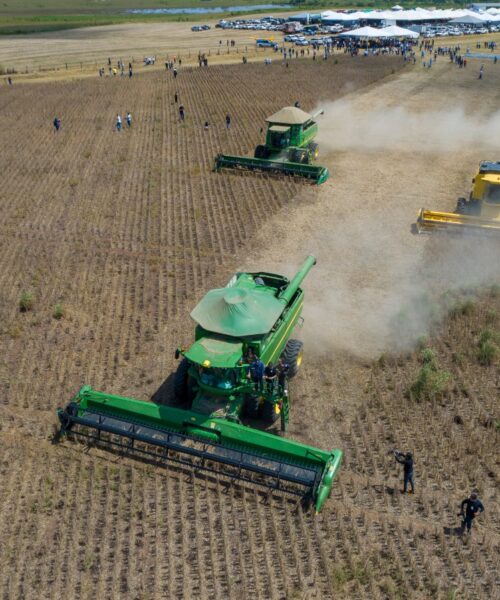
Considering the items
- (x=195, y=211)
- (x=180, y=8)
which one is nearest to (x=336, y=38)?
(x=195, y=211)

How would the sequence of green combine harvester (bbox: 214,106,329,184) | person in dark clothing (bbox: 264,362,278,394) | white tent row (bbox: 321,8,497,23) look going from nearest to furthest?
person in dark clothing (bbox: 264,362,278,394) → green combine harvester (bbox: 214,106,329,184) → white tent row (bbox: 321,8,497,23)

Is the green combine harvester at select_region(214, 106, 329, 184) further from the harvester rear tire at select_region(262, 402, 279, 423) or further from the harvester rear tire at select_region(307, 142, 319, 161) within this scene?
the harvester rear tire at select_region(262, 402, 279, 423)

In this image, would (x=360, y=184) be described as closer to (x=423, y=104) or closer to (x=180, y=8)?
(x=423, y=104)

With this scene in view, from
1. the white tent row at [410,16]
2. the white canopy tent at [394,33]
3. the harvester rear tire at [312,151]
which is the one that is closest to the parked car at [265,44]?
the white canopy tent at [394,33]

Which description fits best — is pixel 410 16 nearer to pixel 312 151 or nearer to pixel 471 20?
pixel 471 20

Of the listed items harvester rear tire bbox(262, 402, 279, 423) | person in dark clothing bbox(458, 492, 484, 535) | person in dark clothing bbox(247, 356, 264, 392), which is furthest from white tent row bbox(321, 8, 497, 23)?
person in dark clothing bbox(458, 492, 484, 535)

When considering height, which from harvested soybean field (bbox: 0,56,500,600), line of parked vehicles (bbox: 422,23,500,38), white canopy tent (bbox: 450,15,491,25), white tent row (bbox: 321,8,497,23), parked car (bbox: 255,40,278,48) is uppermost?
white tent row (bbox: 321,8,497,23)

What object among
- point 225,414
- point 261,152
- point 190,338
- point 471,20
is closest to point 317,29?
point 471,20

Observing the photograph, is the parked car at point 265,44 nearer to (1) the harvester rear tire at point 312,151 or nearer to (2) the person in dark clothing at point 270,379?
(1) the harvester rear tire at point 312,151

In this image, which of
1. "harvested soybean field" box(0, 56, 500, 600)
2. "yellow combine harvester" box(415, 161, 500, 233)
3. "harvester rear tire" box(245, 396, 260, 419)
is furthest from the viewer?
"yellow combine harvester" box(415, 161, 500, 233)
